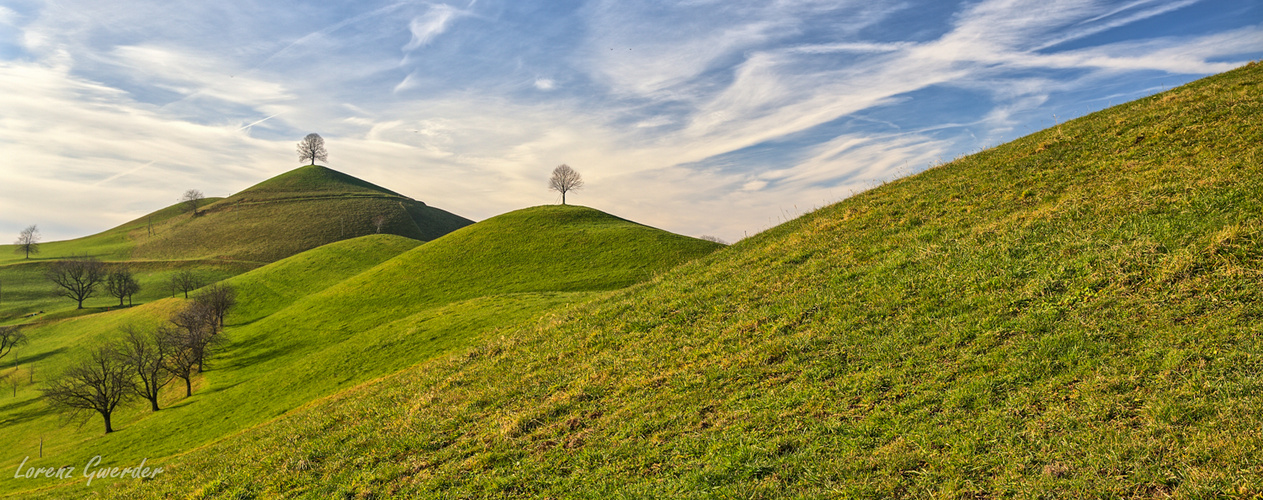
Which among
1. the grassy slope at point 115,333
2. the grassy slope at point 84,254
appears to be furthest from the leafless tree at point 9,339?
the grassy slope at point 84,254

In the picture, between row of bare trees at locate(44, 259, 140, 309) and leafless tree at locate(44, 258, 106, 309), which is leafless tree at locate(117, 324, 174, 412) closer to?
row of bare trees at locate(44, 259, 140, 309)

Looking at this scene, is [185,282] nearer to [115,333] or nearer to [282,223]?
[115,333]

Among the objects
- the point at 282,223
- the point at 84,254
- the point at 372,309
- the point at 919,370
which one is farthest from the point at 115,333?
the point at 919,370

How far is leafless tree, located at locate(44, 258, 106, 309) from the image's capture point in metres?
106

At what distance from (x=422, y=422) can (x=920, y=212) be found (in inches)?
736

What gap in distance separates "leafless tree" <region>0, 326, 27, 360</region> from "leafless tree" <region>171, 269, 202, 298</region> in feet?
67.0

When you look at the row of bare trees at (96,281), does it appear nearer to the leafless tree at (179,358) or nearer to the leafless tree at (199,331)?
the leafless tree at (199,331)

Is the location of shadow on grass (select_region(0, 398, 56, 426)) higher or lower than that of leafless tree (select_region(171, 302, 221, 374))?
lower

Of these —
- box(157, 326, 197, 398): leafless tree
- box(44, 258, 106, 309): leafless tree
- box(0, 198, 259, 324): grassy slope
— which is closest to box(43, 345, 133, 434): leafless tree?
box(157, 326, 197, 398): leafless tree

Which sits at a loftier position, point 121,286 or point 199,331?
point 121,286

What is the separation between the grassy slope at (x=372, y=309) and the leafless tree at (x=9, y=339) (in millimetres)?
3341

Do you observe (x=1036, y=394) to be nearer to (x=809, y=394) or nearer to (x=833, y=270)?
(x=809, y=394)

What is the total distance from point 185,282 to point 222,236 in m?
56.0

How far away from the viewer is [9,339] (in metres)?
80.6
